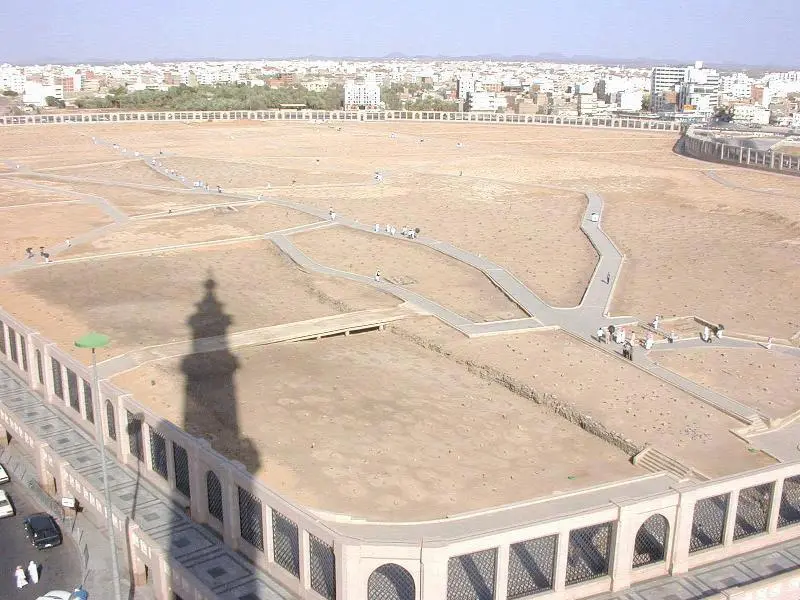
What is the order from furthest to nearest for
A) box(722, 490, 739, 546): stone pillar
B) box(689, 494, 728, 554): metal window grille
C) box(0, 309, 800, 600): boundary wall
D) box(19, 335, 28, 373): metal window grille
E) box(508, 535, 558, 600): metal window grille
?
box(19, 335, 28, 373): metal window grille → box(689, 494, 728, 554): metal window grille → box(722, 490, 739, 546): stone pillar → box(508, 535, 558, 600): metal window grille → box(0, 309, 800, 600): boundary wall

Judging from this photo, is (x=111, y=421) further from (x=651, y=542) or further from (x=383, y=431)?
(x=651, y=542)

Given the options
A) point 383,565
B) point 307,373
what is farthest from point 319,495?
point 307,373

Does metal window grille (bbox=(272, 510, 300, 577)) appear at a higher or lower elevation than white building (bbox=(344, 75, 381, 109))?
lower

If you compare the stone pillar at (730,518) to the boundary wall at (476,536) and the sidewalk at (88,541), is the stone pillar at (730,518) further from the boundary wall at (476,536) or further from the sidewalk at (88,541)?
the sidewalk at (88,541)

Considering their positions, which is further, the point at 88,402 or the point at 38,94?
the point at 38,94

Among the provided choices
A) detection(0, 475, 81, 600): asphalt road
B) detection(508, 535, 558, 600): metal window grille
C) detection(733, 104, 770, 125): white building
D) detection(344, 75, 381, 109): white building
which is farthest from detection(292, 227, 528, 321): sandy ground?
detection(733, 104, 770, 125): white building

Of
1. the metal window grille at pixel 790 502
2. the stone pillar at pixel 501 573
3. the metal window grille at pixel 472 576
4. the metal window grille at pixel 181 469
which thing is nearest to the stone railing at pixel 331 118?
the metal window grille at pixel 790 502

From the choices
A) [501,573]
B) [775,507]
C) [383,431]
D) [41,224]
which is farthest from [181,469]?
[41,224]

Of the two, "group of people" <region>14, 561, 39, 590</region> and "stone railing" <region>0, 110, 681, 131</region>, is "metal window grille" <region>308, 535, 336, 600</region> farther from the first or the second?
"stone railing" <region>0, 110, 681, 131</region>
